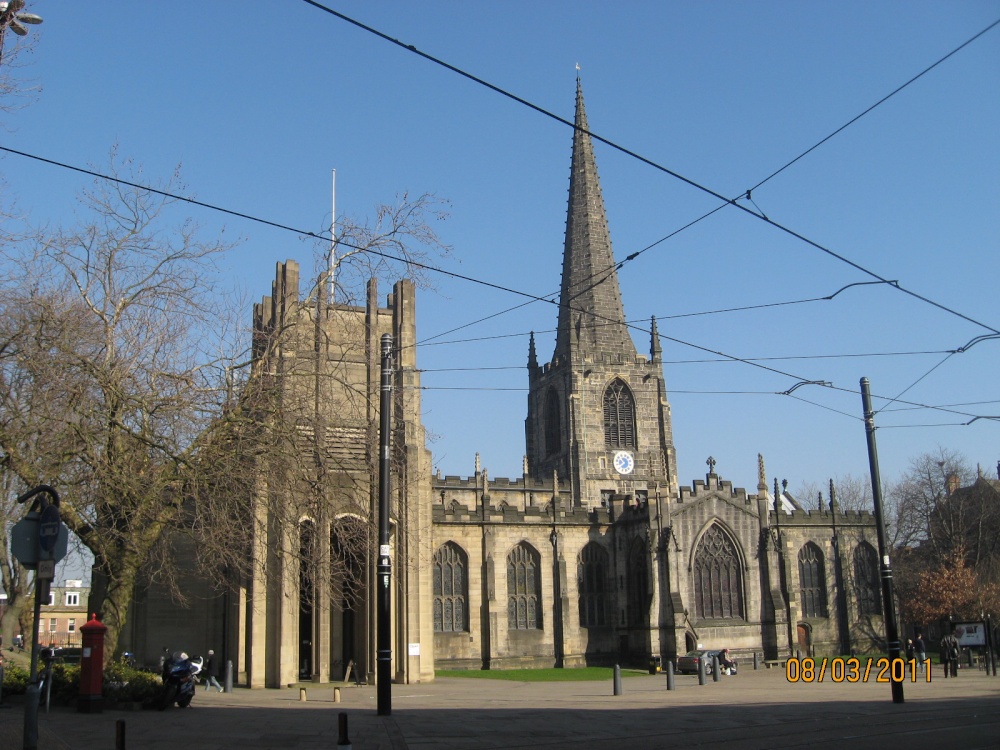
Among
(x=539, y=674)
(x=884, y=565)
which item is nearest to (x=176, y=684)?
(x=884, y=565)

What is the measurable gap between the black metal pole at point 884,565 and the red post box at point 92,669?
53.6 feet

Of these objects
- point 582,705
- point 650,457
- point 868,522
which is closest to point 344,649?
point 582,705

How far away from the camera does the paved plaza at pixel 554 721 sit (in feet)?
47.0

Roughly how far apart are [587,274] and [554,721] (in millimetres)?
58560

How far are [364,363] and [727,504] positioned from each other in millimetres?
26932

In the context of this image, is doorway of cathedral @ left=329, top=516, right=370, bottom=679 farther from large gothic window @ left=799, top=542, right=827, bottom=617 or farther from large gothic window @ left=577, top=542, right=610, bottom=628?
large gothic window @ left=799, top=542, right=827, bottom=617

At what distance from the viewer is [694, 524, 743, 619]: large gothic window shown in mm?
49781

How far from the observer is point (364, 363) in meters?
31.8

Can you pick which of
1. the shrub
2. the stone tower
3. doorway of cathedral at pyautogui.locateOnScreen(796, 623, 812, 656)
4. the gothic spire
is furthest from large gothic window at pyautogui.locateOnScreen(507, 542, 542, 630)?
the shrub

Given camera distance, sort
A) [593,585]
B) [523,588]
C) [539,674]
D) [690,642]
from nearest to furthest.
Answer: [539,674] < [690,642] < [523,588] < [593,585]

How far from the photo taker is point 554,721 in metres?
18.2

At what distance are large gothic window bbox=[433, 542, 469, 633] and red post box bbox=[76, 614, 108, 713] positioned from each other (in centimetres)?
3023

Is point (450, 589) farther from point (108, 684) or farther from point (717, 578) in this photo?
point (108, 684)
